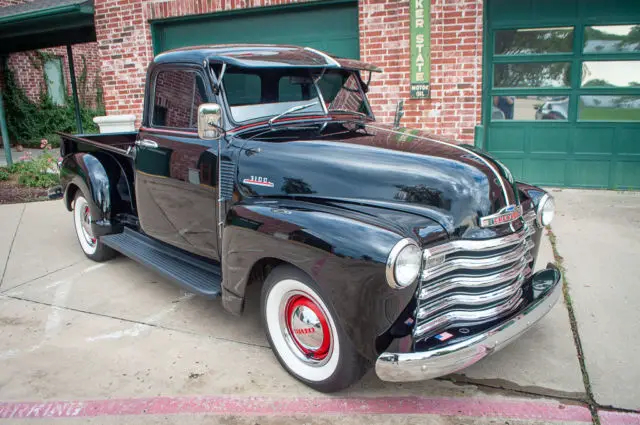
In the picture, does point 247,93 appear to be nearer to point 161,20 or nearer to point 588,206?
point 588,206

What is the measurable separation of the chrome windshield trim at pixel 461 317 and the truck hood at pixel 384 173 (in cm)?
40

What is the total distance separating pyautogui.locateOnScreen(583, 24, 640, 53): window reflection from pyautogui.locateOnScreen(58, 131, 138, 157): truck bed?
5827mm

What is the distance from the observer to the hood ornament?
2738 mm

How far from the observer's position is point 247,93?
3.56 metres

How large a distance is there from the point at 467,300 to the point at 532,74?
5.50 meters

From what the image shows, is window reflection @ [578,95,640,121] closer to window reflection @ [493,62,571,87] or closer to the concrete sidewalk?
window reflection @ [493,62,571,87]

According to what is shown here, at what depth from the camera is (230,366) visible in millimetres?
3287

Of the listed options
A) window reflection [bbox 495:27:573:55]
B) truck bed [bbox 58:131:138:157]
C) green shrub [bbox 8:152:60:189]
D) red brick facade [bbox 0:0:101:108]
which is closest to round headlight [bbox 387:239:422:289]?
truck bed [bbox 58:131:138:157]

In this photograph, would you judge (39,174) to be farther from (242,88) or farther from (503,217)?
(503,217)

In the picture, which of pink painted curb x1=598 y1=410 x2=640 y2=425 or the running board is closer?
pink painted curb x1=598 y1=410 x2=640 y2=425

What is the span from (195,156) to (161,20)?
599 centimetres

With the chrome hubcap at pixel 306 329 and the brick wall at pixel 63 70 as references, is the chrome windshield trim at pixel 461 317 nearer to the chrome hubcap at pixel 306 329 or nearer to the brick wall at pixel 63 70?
the chrome hubcap at pixel 306 329

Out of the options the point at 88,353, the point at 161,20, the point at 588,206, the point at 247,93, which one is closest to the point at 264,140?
the point at 247,93

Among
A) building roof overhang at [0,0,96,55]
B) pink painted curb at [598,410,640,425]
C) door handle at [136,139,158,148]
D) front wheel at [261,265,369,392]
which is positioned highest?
building roof overhang at [0,0,96,55]
